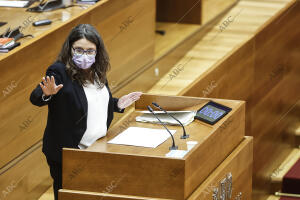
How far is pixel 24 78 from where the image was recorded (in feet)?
7.98

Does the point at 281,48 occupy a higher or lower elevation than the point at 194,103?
lower

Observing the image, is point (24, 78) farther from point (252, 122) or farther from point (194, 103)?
point (252, 122)

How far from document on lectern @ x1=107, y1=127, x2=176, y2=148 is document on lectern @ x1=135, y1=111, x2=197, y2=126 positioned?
2.1 inches

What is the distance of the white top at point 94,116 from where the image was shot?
74.1 inches

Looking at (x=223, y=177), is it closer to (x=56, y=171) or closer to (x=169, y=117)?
(x=169, y=117)

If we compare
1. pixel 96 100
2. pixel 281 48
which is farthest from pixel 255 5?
pixel 96 100

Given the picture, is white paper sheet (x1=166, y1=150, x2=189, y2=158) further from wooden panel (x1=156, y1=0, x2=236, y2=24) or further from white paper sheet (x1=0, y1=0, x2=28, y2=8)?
wooden panel (x1=156, y1=0, x2=236, y2=24)

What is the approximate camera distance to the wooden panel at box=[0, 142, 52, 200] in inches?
93.4

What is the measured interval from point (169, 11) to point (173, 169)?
2.33m

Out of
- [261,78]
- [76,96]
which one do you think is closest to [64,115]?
[76,96]

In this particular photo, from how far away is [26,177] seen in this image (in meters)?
2.47

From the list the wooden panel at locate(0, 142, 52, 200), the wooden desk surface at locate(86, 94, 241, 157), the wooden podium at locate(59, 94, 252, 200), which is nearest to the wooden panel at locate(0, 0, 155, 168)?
the wooden panel at locate(0, 142, 52, 200)

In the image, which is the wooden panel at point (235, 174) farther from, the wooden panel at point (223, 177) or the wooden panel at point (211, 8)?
the wooden panel at point (211, 8)

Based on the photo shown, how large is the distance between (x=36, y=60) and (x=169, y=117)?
63 centimetres
